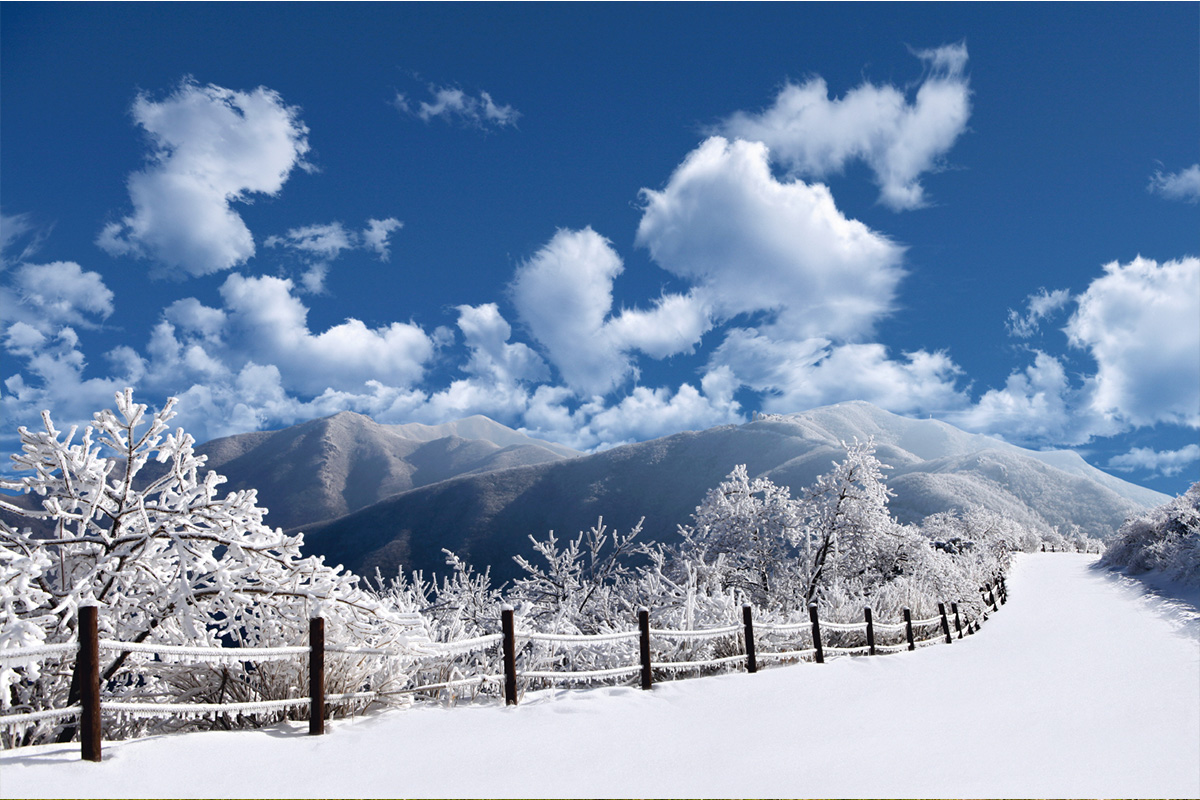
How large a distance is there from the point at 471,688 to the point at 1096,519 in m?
142

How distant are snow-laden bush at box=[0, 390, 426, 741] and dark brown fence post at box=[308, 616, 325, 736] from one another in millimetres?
428

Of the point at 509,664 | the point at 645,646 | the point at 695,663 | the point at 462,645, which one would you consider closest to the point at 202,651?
the point at 462,645

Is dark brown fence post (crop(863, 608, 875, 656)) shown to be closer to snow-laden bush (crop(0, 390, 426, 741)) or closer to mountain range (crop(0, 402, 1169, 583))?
snow-laden bush (crop(0, 390, 426, 741))

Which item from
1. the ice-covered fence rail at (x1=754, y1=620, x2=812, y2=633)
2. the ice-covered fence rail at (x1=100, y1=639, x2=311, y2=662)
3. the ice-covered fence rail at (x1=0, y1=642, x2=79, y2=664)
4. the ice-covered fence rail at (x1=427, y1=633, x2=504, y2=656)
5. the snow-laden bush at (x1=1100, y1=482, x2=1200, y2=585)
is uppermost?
the ice-covered fence rail at (x1=0, y1=642, x2=79, y2=664)

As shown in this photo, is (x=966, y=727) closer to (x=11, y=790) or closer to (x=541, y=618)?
(x=11, y=790)

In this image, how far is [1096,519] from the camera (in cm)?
11650

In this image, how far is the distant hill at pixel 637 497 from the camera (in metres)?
113

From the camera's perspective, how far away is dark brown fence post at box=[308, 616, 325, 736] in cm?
574

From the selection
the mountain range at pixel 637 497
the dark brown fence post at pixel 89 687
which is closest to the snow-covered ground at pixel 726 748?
the dark brown fence post at pixel 89 687

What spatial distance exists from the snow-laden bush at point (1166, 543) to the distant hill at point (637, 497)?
64515mm

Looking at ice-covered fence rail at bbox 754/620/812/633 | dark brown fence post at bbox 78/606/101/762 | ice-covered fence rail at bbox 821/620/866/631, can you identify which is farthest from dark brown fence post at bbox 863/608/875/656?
dark brown fence post at bbox 78/606/101/762

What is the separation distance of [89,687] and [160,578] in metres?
1.42

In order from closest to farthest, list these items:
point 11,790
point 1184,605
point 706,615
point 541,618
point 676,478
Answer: point 11,790 < point 706,615 < point 541,618 < point 1184,605 < point 676,478

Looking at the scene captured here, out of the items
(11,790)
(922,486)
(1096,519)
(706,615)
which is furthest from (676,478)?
(11,790)
